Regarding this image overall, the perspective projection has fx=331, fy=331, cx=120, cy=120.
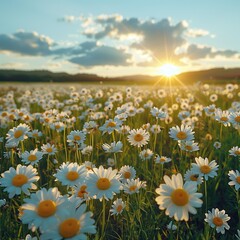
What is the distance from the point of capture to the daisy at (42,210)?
5.45ft

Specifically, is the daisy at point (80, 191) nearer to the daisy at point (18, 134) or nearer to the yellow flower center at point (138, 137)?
the yellow flower center at point (138, 137)

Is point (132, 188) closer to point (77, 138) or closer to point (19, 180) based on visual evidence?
point (19, 180)

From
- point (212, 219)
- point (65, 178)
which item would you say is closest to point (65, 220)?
point (65, 178)

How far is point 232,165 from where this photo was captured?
415cm

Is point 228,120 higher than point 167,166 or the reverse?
higher

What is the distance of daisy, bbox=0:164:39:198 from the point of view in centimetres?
235

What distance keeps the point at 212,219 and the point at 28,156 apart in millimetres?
1852

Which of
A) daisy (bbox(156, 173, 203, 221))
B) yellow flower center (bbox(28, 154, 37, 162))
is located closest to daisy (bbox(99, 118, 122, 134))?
yellow flower center (bbox(28, 154, 37, 162))

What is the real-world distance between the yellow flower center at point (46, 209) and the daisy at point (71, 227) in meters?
0.06

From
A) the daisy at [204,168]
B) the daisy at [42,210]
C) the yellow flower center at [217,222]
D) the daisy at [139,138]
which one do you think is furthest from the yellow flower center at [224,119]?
the daisy at [42,210]

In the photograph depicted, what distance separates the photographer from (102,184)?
2.21 metres

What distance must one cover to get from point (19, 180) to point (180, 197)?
1173 millimetres

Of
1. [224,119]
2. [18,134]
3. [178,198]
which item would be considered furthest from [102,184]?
[224,119]

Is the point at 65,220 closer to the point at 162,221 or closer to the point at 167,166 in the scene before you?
the point at 162,221
